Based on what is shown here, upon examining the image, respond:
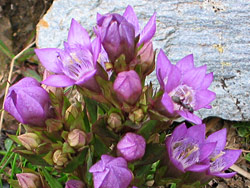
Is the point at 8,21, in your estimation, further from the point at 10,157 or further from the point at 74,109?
the point at 74,109

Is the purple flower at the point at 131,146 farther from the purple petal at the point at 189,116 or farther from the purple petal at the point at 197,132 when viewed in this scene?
the purple petal at the point at 197,132

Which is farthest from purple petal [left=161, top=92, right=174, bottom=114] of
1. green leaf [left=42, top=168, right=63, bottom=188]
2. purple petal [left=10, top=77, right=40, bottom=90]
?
green leaf [left=42, top=168, right=63, bottom=188]

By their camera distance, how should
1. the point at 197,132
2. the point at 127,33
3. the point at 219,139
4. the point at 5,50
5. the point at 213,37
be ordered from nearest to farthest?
1. the point at 127,33
2. the point at 197,132
3. the point at 219,139
4. the point at 213,37
5. the point at 5,50

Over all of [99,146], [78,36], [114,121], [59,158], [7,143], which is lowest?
[7,143]

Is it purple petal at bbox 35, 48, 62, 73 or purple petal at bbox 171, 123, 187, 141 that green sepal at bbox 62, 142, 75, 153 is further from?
purple petal at bbox 171, 123, 187, 141

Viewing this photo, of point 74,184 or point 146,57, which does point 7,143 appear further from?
point 146,57

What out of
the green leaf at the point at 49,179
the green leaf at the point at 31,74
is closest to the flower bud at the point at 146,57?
the green leaf at the point at 49,179

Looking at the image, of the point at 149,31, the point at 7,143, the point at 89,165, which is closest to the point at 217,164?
the point at 89,165

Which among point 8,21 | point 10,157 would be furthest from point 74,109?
point 8,21
